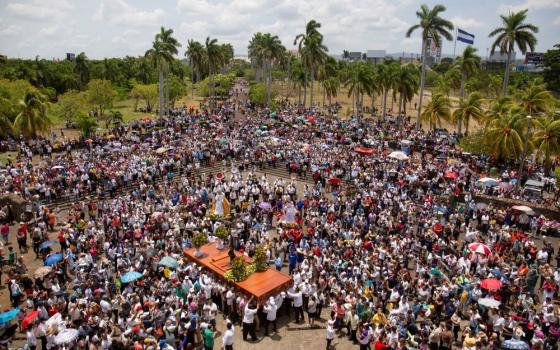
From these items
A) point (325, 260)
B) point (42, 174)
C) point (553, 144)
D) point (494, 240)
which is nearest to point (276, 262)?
point (325, 260)

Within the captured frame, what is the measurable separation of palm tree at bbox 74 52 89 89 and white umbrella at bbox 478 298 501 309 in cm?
7810

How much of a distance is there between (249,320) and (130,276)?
4.57 m

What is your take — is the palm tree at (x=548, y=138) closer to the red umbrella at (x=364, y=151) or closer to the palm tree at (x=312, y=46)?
the red umbrella at (x=364, y=151)

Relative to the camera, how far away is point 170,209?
22.4m

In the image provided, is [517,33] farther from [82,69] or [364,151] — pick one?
[82,69]

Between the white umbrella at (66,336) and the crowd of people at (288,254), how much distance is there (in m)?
0.03

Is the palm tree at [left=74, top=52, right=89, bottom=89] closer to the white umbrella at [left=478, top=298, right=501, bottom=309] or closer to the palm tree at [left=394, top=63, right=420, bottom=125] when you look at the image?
the palm tree at [left=394, top=63, right=420, bottom=125]

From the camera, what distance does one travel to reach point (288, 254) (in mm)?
18641

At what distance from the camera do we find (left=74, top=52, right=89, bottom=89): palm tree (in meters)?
74.6

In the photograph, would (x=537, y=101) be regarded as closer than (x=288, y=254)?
No

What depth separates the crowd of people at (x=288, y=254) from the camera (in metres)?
→ 12.7

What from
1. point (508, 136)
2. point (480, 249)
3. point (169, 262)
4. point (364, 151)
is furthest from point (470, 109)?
point (169, 262)

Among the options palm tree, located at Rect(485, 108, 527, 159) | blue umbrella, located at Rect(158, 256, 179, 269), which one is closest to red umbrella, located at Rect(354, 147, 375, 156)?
palm tree, located at Rect(485, 108, 527, 159)

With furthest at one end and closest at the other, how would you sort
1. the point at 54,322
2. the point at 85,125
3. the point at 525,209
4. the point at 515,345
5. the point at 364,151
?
the point at 85,125 < the point at 364,151 < the point at 525,209 < the point at 54,322 < the point at 515,345
